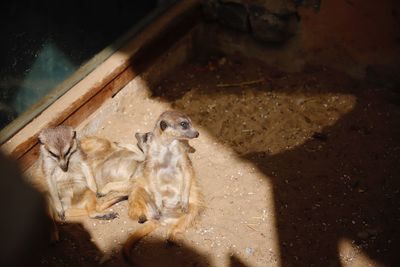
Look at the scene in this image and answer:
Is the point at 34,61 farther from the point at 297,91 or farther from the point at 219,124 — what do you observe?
Answer: the point at 297,91

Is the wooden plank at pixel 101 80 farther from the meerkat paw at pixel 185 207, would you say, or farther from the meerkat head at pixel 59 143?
the meerkat paw at pixel 185 207

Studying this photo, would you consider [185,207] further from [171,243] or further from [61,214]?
[61,214]

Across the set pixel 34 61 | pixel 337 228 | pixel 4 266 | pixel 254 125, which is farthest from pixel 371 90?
pixel 4 266

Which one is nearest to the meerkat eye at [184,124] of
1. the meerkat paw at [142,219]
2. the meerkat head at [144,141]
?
the meerkat head at [144,141]

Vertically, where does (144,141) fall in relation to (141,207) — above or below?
above

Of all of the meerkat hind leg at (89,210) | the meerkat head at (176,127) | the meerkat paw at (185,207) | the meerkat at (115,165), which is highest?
the meerkat head at (176,127)

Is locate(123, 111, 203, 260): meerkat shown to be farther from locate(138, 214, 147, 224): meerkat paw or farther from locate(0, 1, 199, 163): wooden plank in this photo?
locate(0, 1, 199, 163): wooden plank

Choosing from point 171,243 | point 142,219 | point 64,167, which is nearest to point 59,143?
point 64,167
